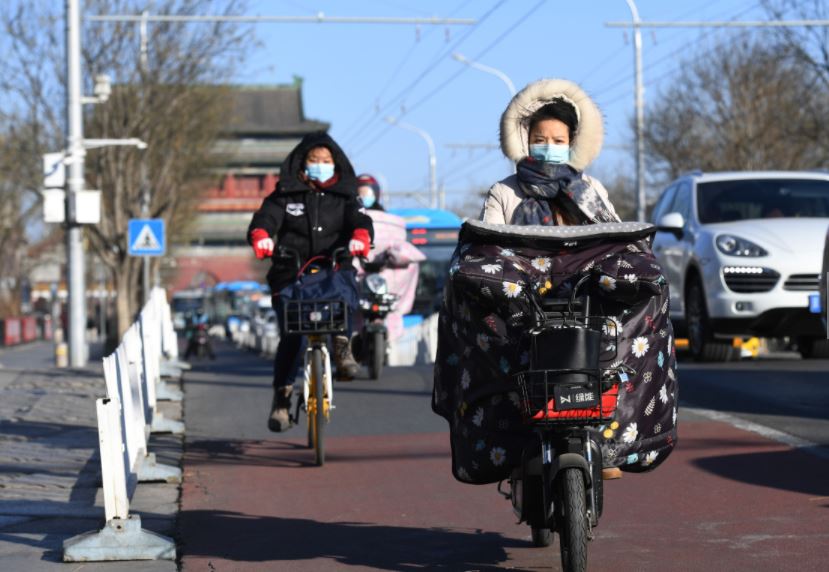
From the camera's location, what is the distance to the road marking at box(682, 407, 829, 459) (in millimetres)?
8953

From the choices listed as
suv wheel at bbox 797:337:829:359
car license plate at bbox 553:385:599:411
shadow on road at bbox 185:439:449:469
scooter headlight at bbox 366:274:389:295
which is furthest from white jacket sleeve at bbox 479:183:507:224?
suv wheel at bbox 797:337:829:359

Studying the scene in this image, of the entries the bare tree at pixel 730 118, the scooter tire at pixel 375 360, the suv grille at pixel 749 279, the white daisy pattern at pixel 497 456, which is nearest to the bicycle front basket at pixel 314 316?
the white daisy pattern at pixel 497 456

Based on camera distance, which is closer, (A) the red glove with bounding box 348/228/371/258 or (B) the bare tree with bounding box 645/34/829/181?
(A) the red glove with bounding box 348/228/371/258

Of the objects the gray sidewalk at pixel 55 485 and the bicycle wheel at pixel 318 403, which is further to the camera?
the bicycle wheel at pixel 318 403

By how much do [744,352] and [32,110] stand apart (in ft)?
78.9

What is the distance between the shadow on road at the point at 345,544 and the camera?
6.18m

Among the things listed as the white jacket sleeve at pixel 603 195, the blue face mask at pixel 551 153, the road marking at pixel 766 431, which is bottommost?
the road marking at pixel 766 431

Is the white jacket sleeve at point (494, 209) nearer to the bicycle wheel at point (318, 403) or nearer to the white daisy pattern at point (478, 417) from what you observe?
the white daisy pattern at point (478, 417)

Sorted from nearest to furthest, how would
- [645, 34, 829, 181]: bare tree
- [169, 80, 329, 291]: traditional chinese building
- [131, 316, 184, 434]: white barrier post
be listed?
[131, 316, 184, 434]: white barrier post < [645, 34, 829, 181]: bare tree < [169, 80, 329, 291]: traditional chinese building

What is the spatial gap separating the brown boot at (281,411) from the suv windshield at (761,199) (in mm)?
7180

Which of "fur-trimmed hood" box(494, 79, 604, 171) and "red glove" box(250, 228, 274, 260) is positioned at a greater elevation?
"fur-trimmed hood" box(494, 79, 604, 171)

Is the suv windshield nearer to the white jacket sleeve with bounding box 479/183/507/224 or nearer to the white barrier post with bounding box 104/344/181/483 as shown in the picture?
the white barrier post with bounding box 104/344/181/483

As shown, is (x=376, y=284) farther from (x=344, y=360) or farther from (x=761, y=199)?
(x=344, y=360)

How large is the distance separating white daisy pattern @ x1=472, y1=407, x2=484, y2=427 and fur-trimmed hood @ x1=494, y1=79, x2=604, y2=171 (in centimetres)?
111
